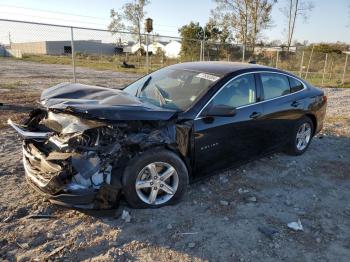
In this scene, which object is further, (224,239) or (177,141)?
(177,141)

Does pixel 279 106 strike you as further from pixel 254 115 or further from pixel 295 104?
pixel 254 115

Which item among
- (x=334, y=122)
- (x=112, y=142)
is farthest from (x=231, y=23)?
(x=112, y=142)

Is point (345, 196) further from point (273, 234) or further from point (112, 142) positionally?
point (112, 142)

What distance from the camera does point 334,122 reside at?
838cm

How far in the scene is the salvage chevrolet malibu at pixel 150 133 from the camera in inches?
129

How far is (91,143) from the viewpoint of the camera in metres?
3.36

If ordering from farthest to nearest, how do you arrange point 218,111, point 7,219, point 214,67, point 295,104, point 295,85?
1. point 295,85
2. point 295,104
3. point 214,67
4. point 218,111
5. point 7,219

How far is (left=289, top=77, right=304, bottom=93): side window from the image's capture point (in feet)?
17.9

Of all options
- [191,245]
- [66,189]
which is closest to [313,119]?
[191,245]

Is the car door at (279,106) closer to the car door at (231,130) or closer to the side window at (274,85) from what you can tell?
the side window at (274,85)

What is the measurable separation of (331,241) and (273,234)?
1.89 feet

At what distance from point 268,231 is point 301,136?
2770mm

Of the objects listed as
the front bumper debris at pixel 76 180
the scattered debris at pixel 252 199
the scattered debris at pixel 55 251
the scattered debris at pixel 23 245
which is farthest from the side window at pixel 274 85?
the scattered debris at pixel 23 245

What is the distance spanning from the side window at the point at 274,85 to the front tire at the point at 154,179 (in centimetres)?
195
